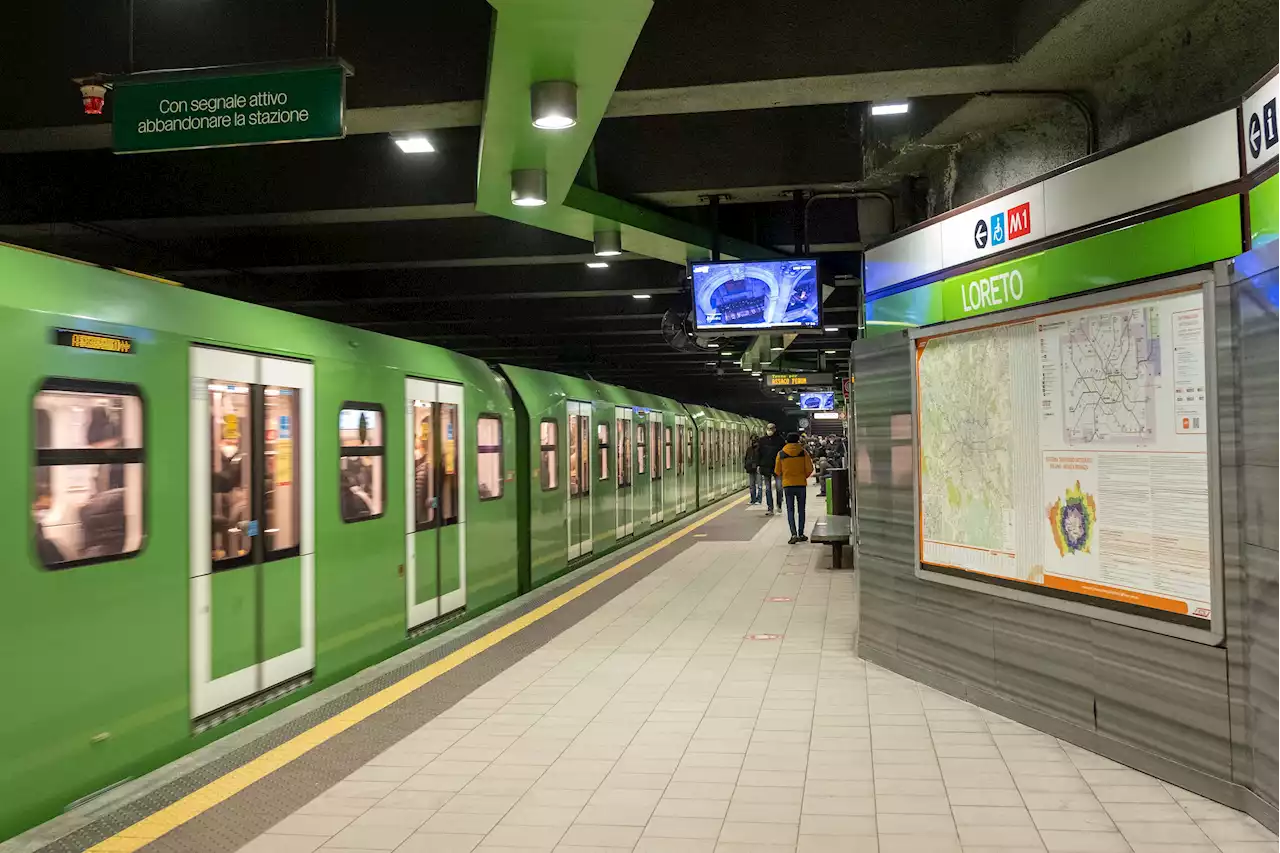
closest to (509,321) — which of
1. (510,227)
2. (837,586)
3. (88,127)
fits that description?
(510,227)

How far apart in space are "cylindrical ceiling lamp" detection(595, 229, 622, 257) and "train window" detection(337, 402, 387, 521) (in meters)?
2.92

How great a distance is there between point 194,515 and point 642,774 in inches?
98.0

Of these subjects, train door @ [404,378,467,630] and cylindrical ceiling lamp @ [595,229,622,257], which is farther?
cylindrical ceiling lamp @ [595,229,622,257]

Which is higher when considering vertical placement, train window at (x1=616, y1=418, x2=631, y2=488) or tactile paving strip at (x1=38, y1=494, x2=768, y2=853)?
train window at (x1=616, y1=418, x2=631, y2=488)

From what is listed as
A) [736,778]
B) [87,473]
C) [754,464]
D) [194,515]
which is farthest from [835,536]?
[754,464]

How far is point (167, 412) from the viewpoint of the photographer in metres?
4.69

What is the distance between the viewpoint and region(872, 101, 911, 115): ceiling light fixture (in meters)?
6.89

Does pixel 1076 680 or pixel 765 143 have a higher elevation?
pixel 765 143

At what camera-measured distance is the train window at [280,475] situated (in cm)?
560

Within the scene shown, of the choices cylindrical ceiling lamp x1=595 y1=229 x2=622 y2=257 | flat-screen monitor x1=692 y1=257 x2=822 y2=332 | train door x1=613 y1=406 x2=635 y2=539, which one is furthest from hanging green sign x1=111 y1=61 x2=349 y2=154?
train door x1=613 y1=406 x2=635 y2=539

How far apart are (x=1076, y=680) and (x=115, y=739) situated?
4435 millimetres

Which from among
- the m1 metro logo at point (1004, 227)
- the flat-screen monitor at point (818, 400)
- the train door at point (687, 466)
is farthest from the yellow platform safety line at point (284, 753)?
the flat-screen monitor at point (818, 400)

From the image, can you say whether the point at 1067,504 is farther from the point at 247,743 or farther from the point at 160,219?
the point at 160,219

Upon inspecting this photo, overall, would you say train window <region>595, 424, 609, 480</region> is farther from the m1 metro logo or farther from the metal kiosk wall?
the m1 metro logo
